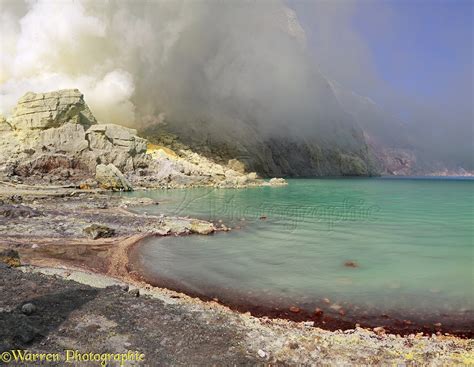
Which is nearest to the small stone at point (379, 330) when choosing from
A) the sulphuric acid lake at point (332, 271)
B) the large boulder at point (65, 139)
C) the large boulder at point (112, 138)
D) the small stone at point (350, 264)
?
the sulphuric acid lake at point (332, 271)

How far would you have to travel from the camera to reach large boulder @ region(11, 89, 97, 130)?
45.8 metres

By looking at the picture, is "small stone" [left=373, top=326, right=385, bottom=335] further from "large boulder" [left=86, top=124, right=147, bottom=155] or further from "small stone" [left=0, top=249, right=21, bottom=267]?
"large boulder" [left=86, top=124, right=147, bottom=155]

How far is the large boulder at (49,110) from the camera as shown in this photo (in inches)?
1802

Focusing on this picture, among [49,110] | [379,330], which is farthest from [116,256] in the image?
[49,110]

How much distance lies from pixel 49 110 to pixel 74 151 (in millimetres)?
7792

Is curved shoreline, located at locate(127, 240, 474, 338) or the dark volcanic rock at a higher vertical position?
the dark volcanic rock

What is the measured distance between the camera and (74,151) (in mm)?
42969

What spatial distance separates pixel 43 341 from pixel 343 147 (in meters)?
121

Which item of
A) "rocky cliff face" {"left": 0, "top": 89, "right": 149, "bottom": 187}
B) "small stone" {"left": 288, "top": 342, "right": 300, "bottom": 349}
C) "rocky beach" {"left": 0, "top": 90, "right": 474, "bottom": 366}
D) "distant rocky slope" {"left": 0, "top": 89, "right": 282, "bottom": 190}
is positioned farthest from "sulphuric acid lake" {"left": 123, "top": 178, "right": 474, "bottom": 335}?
"rocky cliff face" {"left": 0, "top": 89, "right": 149, "bottom": 187}

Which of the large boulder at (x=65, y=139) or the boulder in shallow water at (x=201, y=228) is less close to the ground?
the large boulder at (x=65, y=139)

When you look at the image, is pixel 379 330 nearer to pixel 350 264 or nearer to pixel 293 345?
pixel 293 345

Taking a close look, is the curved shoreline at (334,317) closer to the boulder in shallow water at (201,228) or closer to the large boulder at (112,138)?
the boulder in shallow water at (201,228)

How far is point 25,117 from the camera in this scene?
46688 mm

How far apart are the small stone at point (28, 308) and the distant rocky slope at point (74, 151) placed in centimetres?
3289
